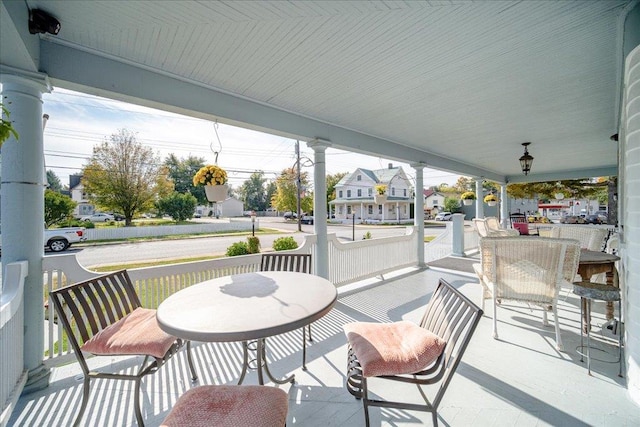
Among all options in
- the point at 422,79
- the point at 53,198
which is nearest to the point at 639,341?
the point at 422,79

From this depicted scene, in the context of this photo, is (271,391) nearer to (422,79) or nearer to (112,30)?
(112,30)

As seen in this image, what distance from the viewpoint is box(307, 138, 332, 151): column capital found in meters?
3.99

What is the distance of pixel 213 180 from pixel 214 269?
1.23m

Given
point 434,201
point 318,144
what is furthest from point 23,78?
point 434,201

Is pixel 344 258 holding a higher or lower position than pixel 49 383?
higher

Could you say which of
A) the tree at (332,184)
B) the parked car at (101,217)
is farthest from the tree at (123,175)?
the tree at (332,184)

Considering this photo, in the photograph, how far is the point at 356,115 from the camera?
3.82 m

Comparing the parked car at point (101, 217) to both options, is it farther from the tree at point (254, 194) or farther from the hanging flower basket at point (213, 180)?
the tree at point (254, 194)

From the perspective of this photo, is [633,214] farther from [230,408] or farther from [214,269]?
[214,269]

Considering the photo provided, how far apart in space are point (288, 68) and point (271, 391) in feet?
8.51

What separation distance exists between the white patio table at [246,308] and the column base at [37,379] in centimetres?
145

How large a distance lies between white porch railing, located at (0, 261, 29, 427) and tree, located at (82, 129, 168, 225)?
13239mm

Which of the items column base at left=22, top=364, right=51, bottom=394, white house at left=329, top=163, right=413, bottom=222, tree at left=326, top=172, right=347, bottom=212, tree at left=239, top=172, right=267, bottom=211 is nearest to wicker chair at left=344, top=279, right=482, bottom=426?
column base at left=22, top=364, right=51, bottom=394

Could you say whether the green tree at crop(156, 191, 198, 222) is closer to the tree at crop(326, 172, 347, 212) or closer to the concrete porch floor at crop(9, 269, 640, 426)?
the tree at crop(326, 172, 347, 212)
